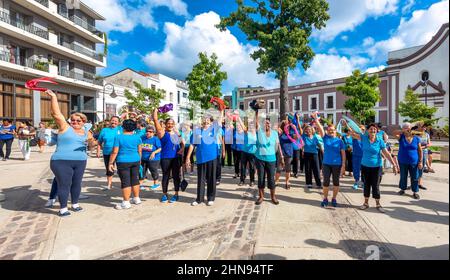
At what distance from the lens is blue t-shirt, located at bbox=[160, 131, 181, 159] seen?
5102 mm

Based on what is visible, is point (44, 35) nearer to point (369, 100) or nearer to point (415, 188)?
point (415, 188)

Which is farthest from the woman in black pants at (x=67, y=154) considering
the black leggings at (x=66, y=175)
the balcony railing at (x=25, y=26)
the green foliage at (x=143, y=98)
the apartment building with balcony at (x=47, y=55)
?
the green foliage at (x=143, y=98)

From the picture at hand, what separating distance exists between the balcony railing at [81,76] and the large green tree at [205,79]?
11.8 m

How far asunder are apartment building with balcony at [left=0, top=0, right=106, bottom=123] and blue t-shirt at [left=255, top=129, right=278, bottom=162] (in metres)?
20.8

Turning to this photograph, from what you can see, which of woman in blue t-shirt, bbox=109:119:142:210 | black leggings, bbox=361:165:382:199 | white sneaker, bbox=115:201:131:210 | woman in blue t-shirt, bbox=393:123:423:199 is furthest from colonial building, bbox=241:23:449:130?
white sneaker, bbox=115:201:131:210

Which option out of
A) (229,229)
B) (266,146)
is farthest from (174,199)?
(266,146)

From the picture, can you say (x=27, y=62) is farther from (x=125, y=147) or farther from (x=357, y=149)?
(x=357, y=149)

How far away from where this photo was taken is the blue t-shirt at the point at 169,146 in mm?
5102

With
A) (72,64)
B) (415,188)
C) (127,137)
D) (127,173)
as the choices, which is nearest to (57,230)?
(127,173)

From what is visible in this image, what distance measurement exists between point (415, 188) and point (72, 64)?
96.8ft

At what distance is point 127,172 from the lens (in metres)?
4.66

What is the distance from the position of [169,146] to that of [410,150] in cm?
553

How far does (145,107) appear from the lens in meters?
26.2
